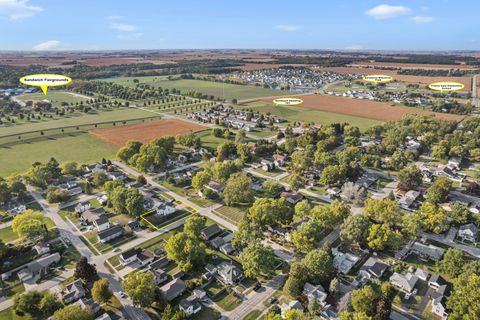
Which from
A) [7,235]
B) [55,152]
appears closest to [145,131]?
[55,152]

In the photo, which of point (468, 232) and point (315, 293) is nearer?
point (315, 293)

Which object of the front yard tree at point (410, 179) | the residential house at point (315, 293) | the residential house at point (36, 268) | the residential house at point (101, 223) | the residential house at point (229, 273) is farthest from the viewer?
the front yard tree at point (410, 179)

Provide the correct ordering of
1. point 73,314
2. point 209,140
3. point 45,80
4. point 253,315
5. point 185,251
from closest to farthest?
point 73,314 → point 253,315 → point 185,251 → point 45,80 → point 209,140

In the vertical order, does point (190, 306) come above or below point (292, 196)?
below

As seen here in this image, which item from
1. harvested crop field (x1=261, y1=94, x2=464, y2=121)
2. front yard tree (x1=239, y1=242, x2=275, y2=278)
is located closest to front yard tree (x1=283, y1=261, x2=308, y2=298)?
front yard tree (x1=239, y1=242, x2=275, y2=278)

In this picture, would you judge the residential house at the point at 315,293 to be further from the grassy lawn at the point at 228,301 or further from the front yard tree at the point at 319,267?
the grassy lawn at the point at 228,301

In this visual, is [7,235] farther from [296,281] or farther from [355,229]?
[355,229]

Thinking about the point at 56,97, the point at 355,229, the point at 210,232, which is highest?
the point at 56,97

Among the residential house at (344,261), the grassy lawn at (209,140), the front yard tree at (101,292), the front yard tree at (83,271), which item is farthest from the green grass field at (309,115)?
the front yard tree at (101,292)
